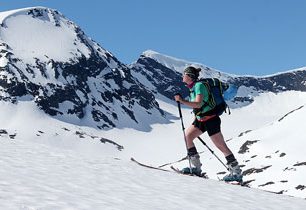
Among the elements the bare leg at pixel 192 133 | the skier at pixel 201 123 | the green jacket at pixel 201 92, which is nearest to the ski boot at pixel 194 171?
the skier at pixel 201 123

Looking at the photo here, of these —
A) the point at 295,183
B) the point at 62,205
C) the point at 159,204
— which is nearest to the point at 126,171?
the point at 159,204

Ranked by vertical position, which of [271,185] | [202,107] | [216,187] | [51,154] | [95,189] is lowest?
[95,189]

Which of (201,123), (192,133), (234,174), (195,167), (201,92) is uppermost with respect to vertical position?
(201,92)

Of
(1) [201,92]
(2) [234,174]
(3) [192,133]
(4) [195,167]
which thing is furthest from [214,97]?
(4) [195,167]

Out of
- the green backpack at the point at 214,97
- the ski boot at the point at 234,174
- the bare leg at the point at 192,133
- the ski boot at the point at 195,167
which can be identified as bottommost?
the ski boot at the point at 234,174

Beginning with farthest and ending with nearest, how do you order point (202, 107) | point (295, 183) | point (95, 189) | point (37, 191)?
point (295, 183), point (202, 107), point (95, 189), point (37, 191)

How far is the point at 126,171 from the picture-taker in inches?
436

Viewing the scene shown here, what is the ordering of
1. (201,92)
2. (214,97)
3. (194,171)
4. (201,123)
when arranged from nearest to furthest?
(201,92)
(214,97)
(201,123)
(194,171)

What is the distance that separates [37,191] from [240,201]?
12.0 ft

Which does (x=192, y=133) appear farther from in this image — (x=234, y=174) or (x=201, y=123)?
(x=234, y=174)

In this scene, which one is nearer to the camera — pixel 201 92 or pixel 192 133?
pixel 201 92

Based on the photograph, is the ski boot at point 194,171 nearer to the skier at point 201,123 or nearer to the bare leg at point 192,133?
the skier at point 201,123

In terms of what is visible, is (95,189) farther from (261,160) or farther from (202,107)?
(261,160)

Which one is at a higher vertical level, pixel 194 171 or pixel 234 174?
pixel 194 171
